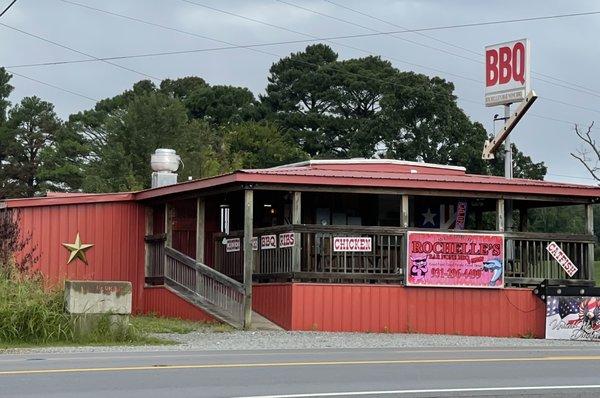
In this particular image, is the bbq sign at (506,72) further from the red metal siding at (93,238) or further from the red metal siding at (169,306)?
the red metal siding at (169,306)

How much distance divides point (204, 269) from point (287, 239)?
256 cm

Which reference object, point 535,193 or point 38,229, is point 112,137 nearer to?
point 38,229

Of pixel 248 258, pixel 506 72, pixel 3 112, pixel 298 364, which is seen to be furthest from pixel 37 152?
pixel 298 364

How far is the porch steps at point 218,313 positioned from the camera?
23109 mm

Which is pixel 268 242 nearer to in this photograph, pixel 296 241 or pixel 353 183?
pixel 296 241

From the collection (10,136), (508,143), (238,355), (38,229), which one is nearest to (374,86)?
(10,136)

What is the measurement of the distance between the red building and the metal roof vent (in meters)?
1.11

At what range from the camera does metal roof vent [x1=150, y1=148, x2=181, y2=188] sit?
28641 mm

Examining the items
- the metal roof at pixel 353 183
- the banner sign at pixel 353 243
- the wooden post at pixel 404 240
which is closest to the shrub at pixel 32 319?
the metal roof at pixel 353 183

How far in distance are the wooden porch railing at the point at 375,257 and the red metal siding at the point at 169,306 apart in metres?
1.66

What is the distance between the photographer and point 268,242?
24547mm

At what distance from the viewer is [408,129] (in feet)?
231

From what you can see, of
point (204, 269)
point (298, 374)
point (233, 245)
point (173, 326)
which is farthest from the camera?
point (233, 245)

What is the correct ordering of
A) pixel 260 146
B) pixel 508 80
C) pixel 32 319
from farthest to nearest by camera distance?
pixel 260 146 → pixel 508 80 → pixel 32 319
